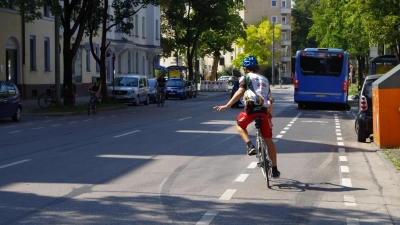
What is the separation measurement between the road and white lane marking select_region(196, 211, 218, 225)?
0.02 m

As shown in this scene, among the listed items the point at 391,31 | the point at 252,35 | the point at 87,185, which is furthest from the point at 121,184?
the point at 252,35

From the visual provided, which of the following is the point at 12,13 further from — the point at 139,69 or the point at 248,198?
the point at 248,198

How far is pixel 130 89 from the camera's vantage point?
1639 inches

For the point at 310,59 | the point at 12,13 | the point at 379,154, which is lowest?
the point at 379,154

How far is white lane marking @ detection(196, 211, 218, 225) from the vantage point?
7.90m

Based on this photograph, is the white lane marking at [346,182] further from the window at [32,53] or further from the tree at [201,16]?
the tree at [201,16]

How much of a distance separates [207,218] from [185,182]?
2885mm

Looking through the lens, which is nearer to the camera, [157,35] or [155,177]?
[155,177]

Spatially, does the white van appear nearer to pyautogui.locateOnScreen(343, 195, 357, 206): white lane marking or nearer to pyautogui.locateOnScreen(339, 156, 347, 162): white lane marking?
pyautogui.locateOnScreen(339, 156, 347, 162): white lane marking

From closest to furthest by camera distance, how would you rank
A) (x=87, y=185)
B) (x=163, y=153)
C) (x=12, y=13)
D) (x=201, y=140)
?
(x=87, y=185) → (x=163, y=153) → (x=201, y=140) → (x=12, y=13)

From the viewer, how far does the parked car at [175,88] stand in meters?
54.4

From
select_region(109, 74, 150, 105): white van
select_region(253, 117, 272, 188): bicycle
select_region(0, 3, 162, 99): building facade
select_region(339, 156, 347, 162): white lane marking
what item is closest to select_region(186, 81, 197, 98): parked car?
select_region(0, 3, 162, 99): building facade

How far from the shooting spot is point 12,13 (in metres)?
40.9

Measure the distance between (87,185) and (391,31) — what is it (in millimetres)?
24736
